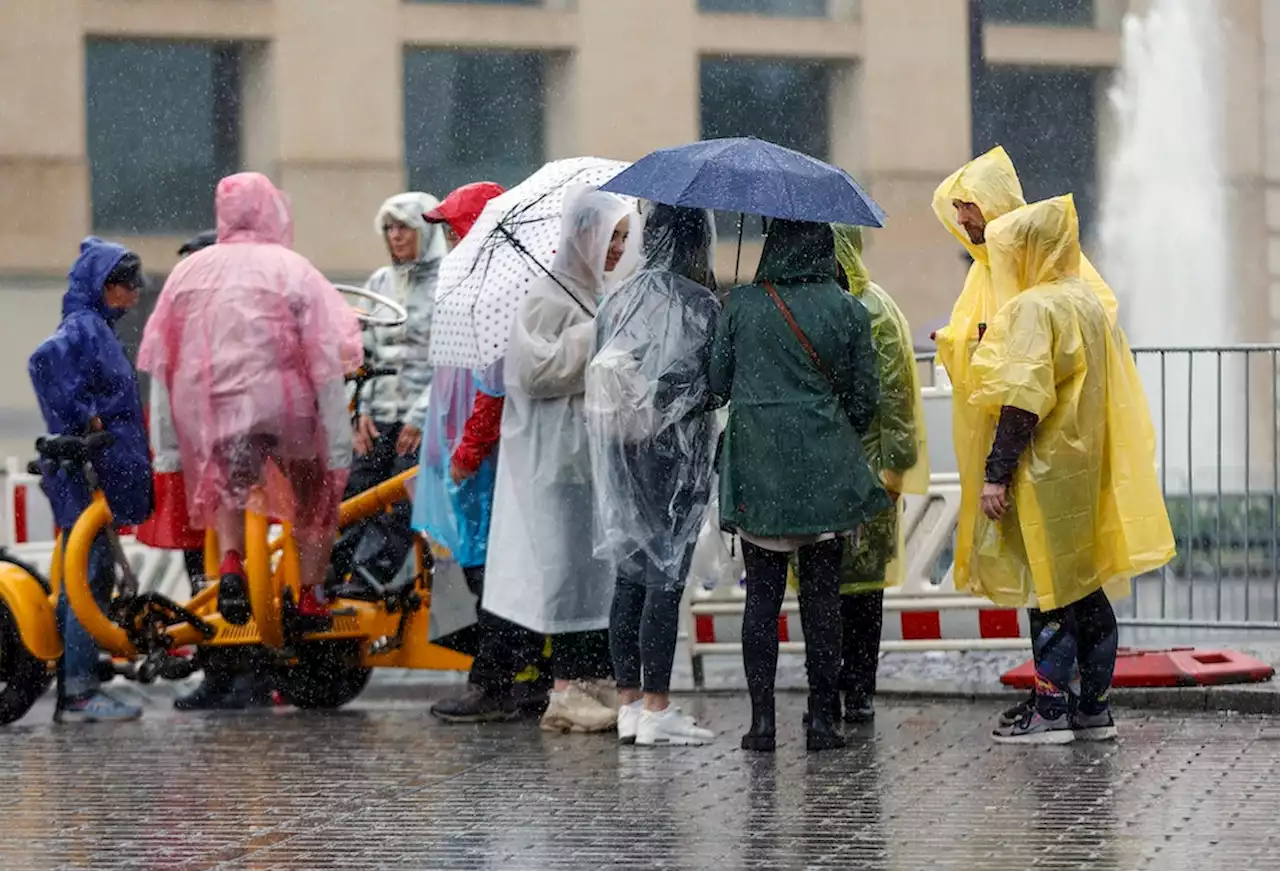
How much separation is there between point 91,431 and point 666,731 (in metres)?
2.69

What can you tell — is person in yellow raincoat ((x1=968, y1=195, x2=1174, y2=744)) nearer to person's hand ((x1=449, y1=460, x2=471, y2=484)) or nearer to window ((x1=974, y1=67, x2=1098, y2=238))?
person's hand ((x1=449, y1=460, x2=471, y2=484))

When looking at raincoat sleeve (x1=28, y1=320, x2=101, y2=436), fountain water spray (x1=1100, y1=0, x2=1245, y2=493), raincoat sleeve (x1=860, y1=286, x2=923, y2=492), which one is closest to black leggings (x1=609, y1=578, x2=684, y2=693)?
raincoat sleeve (x1=860, y1=286, x2=923, y2=492)

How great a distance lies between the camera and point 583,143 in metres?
24.0

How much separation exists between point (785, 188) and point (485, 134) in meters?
16.1

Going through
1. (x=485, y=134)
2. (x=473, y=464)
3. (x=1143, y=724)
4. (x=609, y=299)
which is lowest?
(x=1143, y=724)

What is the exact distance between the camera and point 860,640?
8.66m

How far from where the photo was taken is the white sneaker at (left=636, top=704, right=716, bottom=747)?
27.4 ft

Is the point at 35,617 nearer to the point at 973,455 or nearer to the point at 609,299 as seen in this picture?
the point at 609,299

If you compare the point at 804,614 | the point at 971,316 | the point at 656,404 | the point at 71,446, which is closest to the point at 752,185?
the point at 656,404

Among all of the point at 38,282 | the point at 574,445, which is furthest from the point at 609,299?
the point at 38,282

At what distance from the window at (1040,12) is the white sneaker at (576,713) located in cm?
1759

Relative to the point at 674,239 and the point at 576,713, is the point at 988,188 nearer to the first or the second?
the point at 674,239

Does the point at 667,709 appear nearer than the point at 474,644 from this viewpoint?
Yes

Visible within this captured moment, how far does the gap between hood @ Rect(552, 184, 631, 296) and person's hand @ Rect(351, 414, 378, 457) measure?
164cm
